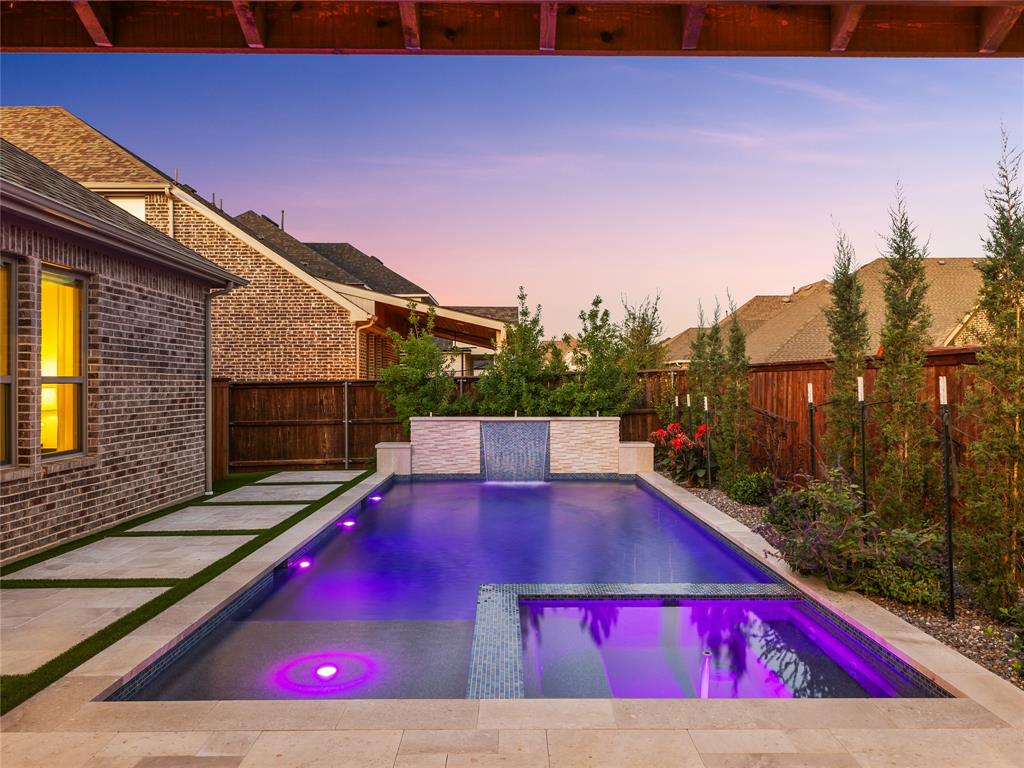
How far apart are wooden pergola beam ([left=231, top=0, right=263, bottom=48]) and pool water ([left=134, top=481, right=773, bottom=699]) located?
3114 millimetres

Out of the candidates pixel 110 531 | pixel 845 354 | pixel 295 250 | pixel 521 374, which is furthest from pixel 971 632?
pixel 295 250

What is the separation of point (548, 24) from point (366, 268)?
20.1 metres

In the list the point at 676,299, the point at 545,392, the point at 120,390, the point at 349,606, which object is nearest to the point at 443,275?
the point at 676,299

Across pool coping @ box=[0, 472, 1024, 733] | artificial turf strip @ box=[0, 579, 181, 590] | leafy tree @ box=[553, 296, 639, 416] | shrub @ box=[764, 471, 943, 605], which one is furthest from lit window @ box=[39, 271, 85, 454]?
leafy tree @ box=[553, 296, 639, 416]

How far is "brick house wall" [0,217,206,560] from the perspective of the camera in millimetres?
5844

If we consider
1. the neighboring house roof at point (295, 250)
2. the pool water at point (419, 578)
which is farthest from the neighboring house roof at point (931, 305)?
the neighboring house roof at point (295, 250)

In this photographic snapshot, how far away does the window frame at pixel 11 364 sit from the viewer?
227 inches

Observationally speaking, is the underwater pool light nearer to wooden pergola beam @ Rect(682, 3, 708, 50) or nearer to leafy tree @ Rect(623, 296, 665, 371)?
wooden pergola beam @ Rect(682, 3, 708, 50)

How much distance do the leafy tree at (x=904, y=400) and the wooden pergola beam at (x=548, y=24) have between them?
4728mm

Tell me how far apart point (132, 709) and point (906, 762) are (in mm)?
3435

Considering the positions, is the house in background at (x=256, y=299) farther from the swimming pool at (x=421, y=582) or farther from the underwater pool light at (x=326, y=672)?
the underwater pool light at (x=326, y=672)

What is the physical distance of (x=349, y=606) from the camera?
5043 mm

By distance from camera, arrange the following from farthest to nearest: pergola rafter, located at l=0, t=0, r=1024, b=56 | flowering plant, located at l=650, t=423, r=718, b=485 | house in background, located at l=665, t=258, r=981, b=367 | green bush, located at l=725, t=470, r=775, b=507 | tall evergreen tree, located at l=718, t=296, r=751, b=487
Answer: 1. house in background, located at l=665, t=258, r=981, b=367
2. flowering plant, located at l=650, t=423, r=718, b=485
3. tall evergreen tree, located at l=718, t=296, r=751, b=487
4. green bush, located at l=725, t=470, r=775, b=507
5. pergola rafter, located at l=0, t=0, r=1024, b=56

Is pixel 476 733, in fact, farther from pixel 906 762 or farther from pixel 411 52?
pixel 411 52
